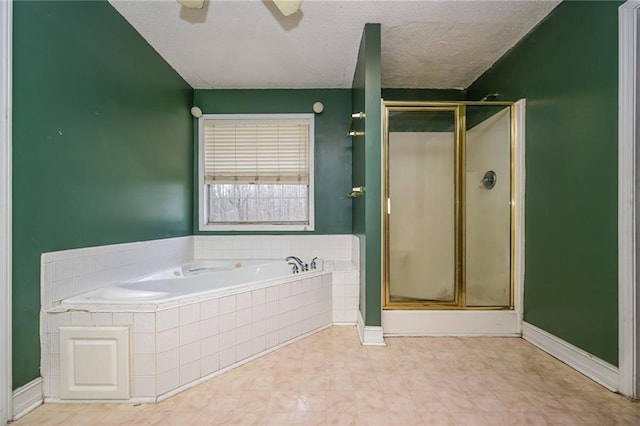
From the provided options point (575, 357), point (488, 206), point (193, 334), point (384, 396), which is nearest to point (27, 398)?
point (193, 334)

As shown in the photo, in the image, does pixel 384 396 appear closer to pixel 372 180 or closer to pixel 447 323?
pixel 447 323

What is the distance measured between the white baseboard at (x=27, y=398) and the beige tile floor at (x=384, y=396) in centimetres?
→ 4

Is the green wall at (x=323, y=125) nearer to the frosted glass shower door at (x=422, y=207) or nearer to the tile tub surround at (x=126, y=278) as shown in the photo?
the tile tub surround at (x=126, y=278)

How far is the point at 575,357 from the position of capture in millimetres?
1791

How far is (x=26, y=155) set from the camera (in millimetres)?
1415

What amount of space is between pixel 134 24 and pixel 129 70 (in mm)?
337

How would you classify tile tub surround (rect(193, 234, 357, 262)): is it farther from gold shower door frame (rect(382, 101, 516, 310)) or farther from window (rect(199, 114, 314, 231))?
gold shower door frame (rect(382, 101, 516, 310))

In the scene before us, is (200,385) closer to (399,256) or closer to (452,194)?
(399,256)

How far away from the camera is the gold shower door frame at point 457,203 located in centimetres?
235

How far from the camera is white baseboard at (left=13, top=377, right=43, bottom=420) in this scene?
4.51ft

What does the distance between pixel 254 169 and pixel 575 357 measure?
3.09 meters

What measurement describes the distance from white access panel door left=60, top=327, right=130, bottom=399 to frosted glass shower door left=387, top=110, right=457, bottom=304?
1.82m

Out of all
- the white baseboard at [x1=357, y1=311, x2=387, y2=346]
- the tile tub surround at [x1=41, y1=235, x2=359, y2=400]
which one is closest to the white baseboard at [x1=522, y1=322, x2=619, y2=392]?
the white baseboard at [x1=357, y1=311, x2=387, y2=346]

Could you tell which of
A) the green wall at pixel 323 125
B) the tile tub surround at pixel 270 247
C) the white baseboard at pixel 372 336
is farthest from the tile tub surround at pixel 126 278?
the green wall at pixel 323 125
